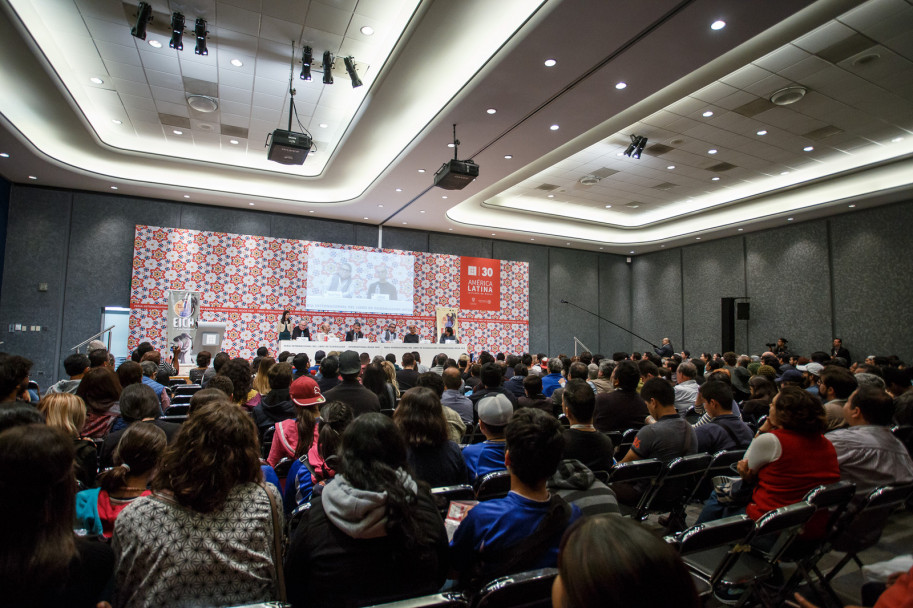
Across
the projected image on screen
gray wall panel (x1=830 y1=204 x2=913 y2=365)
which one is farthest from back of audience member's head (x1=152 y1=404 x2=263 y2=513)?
gray wall panel (x1=830 y1=204 x2=913 y2=365)

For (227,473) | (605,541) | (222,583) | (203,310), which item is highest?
(203,310)

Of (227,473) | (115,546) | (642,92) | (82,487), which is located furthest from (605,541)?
(642,92)

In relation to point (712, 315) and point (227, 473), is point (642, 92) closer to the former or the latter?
point (227, 473)

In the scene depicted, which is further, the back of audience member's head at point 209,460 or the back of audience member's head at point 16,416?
the back of audience member's head at point 16,416

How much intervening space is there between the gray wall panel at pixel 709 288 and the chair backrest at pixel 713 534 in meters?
11.8

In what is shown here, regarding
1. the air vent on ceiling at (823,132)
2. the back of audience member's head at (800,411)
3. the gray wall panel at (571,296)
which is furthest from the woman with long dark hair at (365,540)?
the gray wall panel at (571,296)

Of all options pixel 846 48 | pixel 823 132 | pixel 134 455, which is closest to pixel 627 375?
pixel 134 455

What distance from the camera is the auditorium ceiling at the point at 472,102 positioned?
473 cm

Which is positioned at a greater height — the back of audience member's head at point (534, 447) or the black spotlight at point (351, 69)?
the black spotlight at point (351, 69)

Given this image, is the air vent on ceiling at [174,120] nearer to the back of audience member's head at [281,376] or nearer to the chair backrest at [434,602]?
the back of audience member's head at [281,376]

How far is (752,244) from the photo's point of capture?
1188 centimetres

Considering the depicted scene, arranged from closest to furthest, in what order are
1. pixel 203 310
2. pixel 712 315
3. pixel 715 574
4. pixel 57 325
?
pixel 715 574
pixel 57 325
pixel 203 310
pixel 712 315

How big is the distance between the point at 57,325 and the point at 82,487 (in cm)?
904

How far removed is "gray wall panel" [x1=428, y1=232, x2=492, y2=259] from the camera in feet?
41.4
